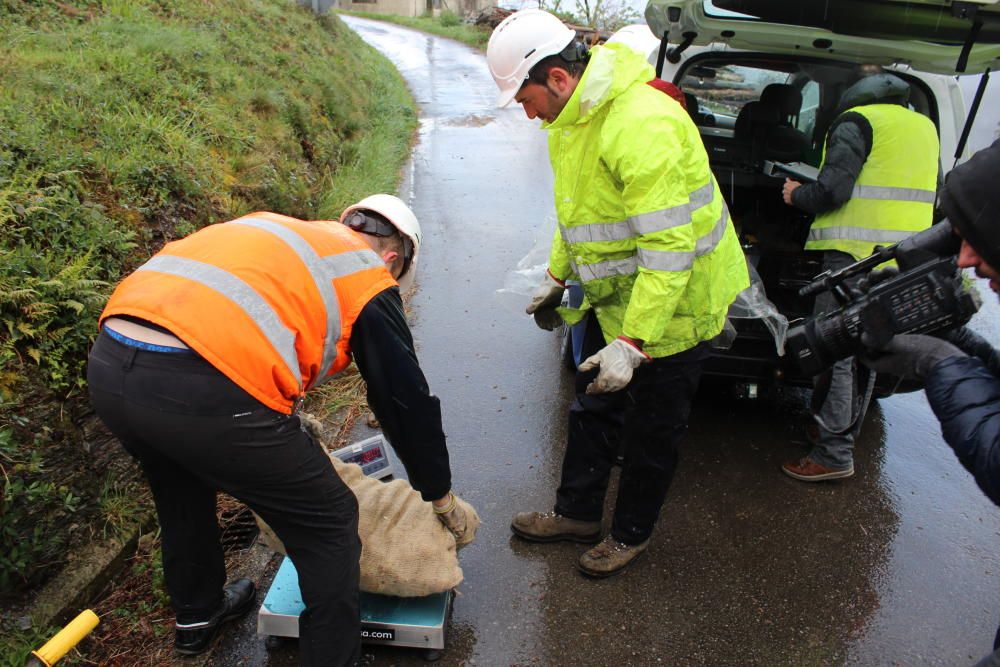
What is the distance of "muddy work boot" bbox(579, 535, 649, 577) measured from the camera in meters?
2.67

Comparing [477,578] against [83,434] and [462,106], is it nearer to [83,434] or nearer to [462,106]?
[83,434]

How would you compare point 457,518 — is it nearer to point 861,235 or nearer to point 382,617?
point 382,617

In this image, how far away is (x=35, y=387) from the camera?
2.35 metres

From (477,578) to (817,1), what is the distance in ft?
9.85

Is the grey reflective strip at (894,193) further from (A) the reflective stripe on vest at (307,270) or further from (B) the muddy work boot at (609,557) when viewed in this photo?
(A) the reflective stripe on vest at (307,270)

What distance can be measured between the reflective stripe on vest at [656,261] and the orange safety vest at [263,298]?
2.61 feet

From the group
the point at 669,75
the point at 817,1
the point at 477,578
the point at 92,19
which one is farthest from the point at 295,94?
the point at 477,578

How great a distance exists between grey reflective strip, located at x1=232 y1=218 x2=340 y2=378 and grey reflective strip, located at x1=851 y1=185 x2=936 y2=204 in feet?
8.48

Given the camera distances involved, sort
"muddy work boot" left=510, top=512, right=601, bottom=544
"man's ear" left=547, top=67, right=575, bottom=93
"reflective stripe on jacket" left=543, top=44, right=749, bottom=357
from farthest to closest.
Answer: "muddy work boot" left=510, top=512, right=601, bottom=544, "man's ear" left=547, top=67, right=575, bottom=93, "reflective stripe on jacket" left=543, top=44, right=749, bottom=357

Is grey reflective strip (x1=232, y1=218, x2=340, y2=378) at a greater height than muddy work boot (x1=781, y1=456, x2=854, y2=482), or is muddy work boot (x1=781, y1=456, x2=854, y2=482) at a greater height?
grey reflective strip (x1=232, y1=218, x2=340, y2=378)

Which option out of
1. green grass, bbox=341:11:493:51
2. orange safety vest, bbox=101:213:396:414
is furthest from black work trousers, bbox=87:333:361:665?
green grass, bbox=341:11:493:51

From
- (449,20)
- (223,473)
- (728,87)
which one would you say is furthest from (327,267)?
(449,20)

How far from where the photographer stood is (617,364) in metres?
2.14

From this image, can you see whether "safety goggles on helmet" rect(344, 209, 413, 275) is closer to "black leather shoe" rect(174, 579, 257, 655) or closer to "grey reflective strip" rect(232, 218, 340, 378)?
"grey reflective strip" rect(232, 218, 340, 378)
